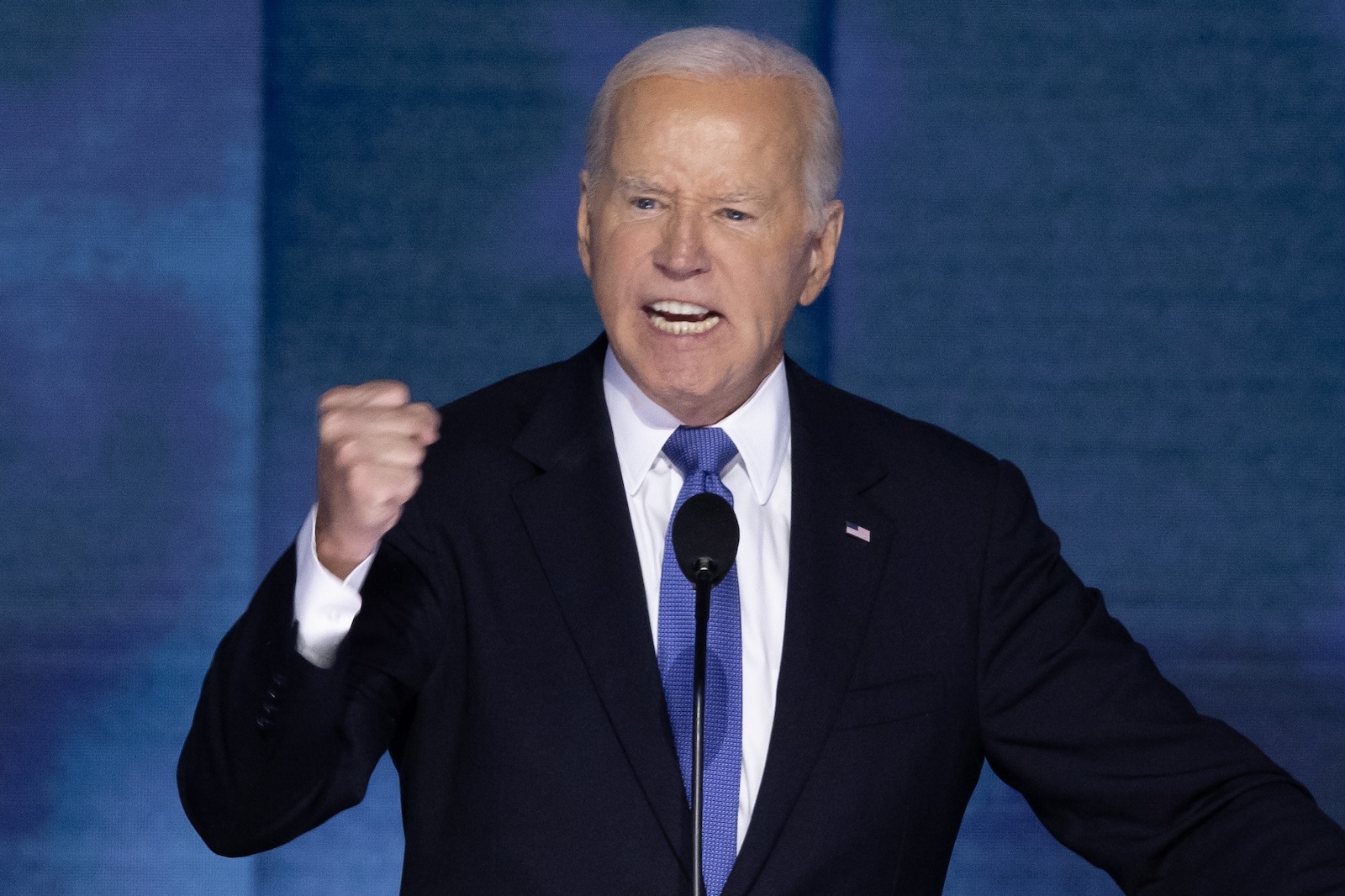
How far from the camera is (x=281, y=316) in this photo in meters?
2.85

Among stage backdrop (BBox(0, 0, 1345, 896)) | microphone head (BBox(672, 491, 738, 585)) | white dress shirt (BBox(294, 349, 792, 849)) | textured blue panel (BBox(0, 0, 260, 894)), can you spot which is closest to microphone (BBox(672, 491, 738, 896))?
microphone head (BBox(672, 491, 738, 585))

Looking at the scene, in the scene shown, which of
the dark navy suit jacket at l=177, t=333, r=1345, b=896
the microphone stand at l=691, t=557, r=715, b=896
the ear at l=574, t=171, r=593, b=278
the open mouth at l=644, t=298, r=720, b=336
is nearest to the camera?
the microphone stand at l=691, t=557, r=715, b=896

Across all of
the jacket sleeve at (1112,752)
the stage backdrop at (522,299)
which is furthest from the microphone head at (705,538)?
the stage backdrop at (522,299)

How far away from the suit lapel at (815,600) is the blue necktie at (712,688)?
0.03 meters

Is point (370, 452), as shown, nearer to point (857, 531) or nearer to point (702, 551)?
point (702, 551)

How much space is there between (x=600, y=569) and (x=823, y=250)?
21.5 inches

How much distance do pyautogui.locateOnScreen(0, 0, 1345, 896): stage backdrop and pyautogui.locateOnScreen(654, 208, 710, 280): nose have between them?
1.07 meters

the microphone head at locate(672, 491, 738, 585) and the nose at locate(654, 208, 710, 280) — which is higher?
the nose at locate(654, 208, 710, 280)

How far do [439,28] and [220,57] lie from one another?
0.38 metres

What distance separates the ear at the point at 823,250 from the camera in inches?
79.4

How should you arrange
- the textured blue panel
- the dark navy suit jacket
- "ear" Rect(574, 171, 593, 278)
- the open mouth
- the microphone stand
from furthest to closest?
1. the textured blue panel
2. "ear" Rect(574, 171, 593, 278)
3. the open mouth
4. the dark navy suit jacket
5. the microphone stand

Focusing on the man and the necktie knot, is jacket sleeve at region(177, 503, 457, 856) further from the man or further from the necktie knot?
the necktie knot

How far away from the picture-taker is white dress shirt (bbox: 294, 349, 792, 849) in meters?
1.77

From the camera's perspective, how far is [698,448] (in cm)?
187
